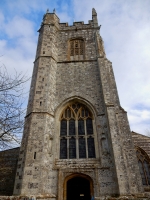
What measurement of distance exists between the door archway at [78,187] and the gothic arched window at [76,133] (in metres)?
1.13

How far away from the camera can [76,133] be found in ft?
32.5

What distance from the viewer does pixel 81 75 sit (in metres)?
12.3

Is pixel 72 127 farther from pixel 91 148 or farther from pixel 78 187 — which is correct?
pixel 78 187

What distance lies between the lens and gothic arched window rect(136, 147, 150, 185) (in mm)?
9438

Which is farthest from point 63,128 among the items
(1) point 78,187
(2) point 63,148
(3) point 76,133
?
(1) point 78,187

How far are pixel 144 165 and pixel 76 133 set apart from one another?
4550 millimetres

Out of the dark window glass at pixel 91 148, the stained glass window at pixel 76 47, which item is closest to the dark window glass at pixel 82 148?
the dark window glass at pixel 91 148

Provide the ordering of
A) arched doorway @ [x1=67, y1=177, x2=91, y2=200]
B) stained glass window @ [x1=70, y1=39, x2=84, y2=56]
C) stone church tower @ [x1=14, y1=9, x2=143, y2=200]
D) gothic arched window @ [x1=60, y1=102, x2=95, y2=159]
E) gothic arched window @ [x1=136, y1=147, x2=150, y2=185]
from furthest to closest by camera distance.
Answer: stained glass window @ [x1=70, y1=39, x2=84, y2=56] → gothic arched window @ [x1=136, y1=147, x2=150, y2=185] → gothic arched window @ [x1=60, y1=102, x2=95, y2=159] → arched doorway @ [x1=67, y1=177, x2=91, y2=200] → stone church tower @ [x1=14, y1=9, x2=143, y2=200]

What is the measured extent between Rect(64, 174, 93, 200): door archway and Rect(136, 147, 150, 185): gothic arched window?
3307 millimetres

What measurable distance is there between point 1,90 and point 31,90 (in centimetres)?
494

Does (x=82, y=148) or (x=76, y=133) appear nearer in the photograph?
(x=82, y=148)

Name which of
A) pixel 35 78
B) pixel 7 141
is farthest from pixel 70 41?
pixel 7 141

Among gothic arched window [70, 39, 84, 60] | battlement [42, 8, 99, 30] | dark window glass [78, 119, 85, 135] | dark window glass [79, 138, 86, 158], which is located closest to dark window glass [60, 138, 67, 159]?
dark window glass [79, 138, 86, 158]

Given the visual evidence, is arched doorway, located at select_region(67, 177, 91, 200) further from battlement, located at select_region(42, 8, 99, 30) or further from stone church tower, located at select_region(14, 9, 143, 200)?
battlement, located at select_region(42, 8, 99, 30)
